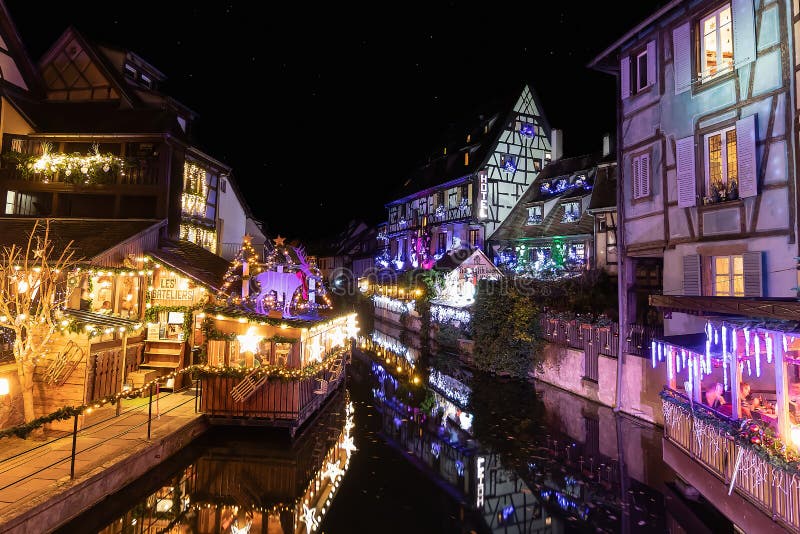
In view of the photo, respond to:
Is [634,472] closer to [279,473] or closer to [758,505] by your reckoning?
[758,505]

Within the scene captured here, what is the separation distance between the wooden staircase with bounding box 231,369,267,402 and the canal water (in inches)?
45.6

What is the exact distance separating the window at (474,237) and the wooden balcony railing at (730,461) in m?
27.1

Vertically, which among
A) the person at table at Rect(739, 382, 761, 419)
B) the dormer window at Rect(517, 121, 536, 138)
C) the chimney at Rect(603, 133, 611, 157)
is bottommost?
the person at table at Rect(739, 382, 761, 419)

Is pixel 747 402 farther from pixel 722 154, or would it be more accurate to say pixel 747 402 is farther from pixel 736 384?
pixel 722 154

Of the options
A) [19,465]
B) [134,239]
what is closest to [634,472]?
[19,465]

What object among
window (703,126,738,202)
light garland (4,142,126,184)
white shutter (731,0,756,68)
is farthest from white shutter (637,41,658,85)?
light garland (4,142,126,184)

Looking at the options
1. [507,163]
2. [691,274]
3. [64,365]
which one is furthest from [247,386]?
[507,163]

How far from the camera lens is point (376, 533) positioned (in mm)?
8547

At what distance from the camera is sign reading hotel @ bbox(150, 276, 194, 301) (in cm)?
1702

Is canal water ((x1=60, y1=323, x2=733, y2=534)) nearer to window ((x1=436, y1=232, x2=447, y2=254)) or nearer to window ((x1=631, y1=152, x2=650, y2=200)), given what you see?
window ((x1=631, y1=152, x2=650, y2=200))

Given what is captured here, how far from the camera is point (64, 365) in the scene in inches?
450

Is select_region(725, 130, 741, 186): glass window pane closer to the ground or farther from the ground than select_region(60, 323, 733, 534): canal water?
farther from the ground

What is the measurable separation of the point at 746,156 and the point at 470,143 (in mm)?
29479

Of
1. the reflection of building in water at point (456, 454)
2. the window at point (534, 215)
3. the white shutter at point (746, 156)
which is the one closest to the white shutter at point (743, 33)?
the white shutter at point (746, 156)
